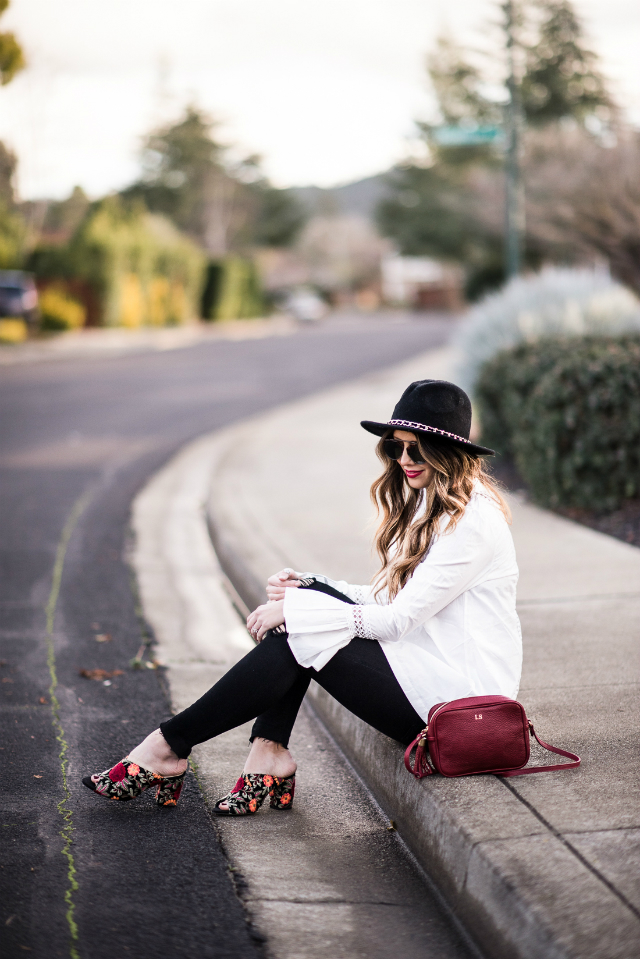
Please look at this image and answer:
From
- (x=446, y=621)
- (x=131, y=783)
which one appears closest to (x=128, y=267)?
(x=131, y=783)

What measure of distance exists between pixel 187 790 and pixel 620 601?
257 centimetres

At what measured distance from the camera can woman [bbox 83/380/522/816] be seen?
3.11 meters

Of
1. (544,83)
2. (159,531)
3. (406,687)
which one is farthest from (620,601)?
(544,83)

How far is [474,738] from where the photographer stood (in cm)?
299

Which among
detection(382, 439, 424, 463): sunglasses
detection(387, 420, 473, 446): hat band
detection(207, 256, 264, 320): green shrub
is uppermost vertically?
detection(387, 420, 473, 446): hat band

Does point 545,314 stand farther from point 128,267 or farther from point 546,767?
point 128,267

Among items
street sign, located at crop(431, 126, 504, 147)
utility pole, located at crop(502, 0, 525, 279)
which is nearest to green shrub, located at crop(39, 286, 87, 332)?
utility pole, located at crop(502, 0, 525, 279)

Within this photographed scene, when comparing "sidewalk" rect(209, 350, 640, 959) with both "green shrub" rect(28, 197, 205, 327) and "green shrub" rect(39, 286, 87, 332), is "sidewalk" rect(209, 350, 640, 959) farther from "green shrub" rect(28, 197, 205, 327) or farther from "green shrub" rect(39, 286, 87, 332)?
"green shrub" rect(28, 197, 205, 327)

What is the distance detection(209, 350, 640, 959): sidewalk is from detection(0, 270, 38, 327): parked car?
23064 millimetres

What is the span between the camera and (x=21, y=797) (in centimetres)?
337

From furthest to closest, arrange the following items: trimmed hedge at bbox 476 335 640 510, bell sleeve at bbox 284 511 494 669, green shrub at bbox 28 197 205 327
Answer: green shrub at bbox 28 197 205 327, trimmed hedge at bbox 476 335 640 510, bell sleeve at bbox 284 511 494 669

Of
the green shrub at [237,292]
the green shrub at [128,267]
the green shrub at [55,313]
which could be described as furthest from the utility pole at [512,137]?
the green shrub at [237,292]

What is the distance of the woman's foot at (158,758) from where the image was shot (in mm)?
3242

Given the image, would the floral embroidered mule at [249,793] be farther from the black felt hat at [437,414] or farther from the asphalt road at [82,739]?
the black felt hat at [437,414]
